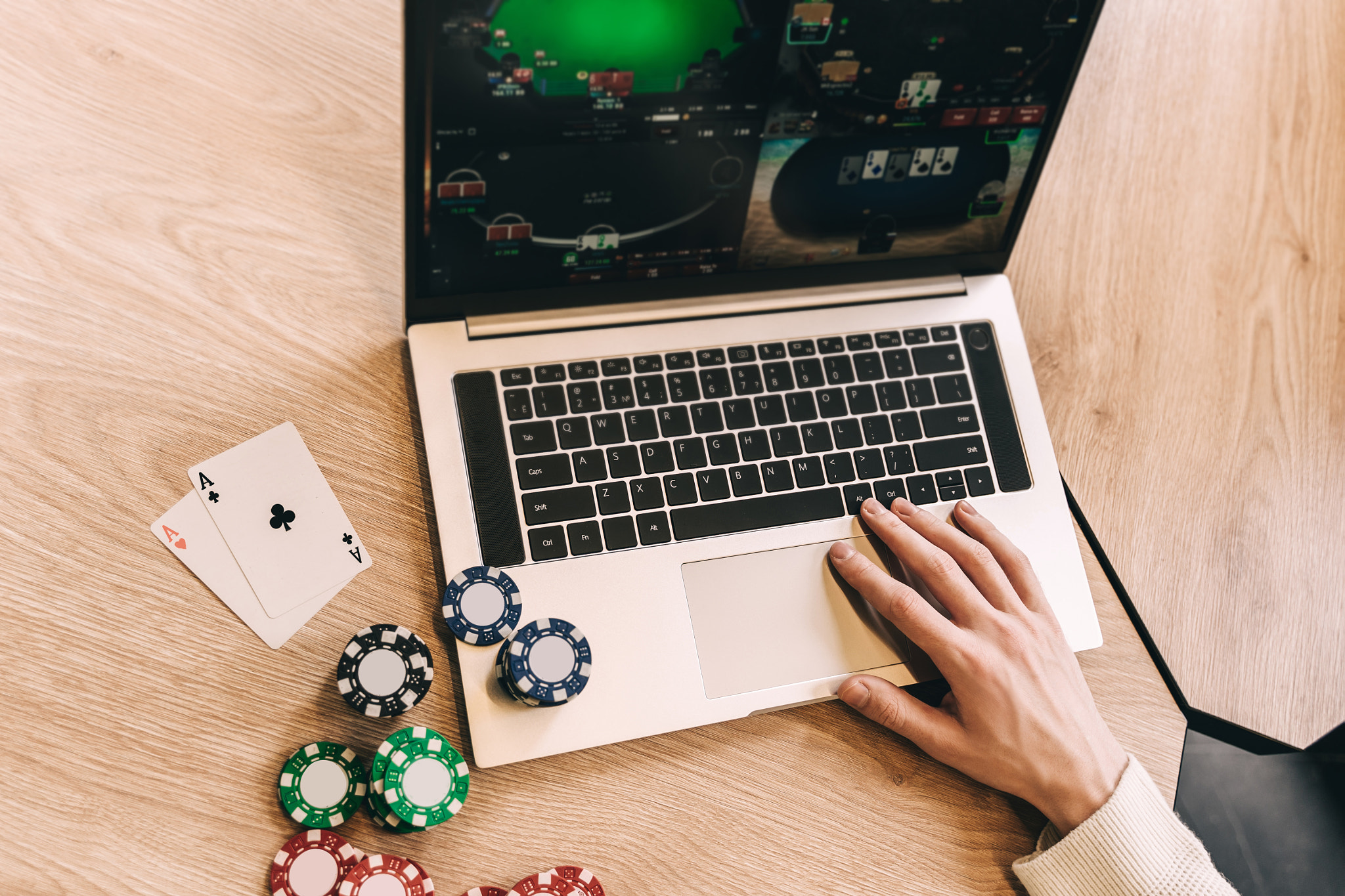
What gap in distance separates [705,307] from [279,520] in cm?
45

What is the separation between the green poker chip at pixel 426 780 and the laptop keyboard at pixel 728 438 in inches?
6.3

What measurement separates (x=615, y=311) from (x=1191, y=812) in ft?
5.12

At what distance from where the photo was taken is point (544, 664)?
757 millimetres

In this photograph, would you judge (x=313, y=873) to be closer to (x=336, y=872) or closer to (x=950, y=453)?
(x=336, y=872)

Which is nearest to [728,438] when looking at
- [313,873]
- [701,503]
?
[701,503]

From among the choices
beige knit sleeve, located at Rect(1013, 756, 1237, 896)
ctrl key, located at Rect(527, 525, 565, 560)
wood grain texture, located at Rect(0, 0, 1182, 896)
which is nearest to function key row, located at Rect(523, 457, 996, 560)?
ctrl key, located at Rect(527, 525, 565, 560)

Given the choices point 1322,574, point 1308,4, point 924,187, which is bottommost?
point 1322,574

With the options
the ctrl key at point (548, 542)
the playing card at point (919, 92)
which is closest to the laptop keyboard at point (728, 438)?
the ctrl key at point (548, 542)

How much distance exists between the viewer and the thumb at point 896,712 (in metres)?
0.82

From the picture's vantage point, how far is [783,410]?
0.91 meters

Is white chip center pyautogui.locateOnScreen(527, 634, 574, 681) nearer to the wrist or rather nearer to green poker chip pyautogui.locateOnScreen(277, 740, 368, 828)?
green poker chip pyautogui.locateOnScreen(277, 740, 368, 828)

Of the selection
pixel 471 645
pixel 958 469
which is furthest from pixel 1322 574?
pixel 471 645

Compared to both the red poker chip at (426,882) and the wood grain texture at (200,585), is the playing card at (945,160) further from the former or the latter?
the red poker chip at (426,882)

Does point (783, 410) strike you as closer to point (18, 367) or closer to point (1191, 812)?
point (18, 367)
